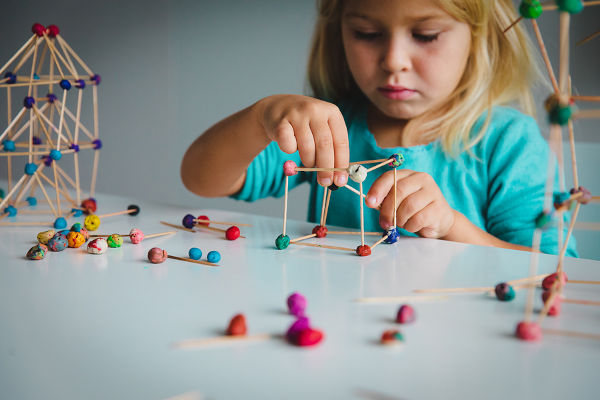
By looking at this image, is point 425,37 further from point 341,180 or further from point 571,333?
point 571,333

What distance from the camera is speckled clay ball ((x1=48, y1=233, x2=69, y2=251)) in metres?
0.77

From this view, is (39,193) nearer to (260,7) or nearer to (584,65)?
(260,7)

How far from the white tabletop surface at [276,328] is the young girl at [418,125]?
23cm

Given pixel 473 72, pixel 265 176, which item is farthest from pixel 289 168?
pixel 473 72

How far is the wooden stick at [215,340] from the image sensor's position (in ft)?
1.53

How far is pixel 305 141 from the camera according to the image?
2.80 ft

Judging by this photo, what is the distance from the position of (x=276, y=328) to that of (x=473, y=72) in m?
0.94

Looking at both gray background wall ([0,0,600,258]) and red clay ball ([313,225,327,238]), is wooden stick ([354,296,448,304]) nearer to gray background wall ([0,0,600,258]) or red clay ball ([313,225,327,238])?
red clay ball ([313,225,327,238])

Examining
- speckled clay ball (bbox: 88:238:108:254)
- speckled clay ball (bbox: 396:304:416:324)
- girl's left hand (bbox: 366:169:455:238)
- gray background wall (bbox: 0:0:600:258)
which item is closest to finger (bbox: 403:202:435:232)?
girl's left hand (bbox: 366:169:455:238)

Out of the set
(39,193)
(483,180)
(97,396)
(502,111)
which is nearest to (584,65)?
(502,111)

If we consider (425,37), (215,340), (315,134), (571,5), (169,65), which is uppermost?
(169,65)

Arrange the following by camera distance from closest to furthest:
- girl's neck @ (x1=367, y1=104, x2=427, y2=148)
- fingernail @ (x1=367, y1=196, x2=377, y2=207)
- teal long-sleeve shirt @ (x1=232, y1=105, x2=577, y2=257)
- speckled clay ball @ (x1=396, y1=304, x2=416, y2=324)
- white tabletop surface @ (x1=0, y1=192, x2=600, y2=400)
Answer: white tabletop surface @ (x1=0, y1=192, x2=600, y2=400)
speckled clay ball @ (x1=396, y1=304, x2=416, y2=324)
fingernail @ (x1=367, y1=196, x2=377, y2=207)
teal long-sleeve shirt @ (x1=232, y1=105, x2=577, y2=257)
girl's neck @ (x1=367, y1=104, x2=427, y2=148)

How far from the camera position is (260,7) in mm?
2516

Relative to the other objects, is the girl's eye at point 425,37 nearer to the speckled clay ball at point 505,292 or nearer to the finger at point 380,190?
the finger at point 380,190
